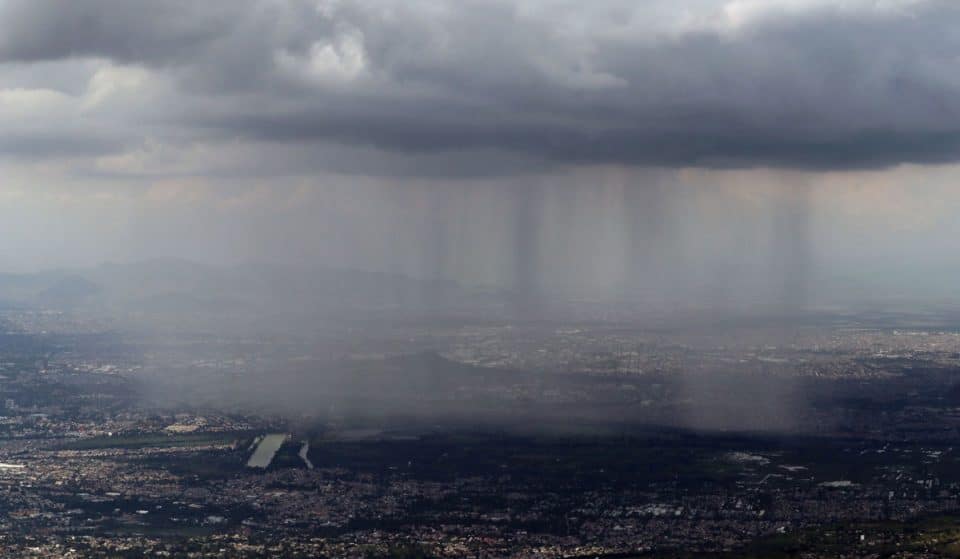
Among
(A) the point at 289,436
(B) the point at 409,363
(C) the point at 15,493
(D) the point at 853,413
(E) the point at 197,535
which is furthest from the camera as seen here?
(B) the point at 409,363

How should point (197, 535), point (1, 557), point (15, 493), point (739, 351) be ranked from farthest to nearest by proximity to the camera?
point (739, 351)
point (15, 493)
point (197, 535)
point (1, 557)

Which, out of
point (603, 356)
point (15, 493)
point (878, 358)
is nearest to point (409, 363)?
point (603, 356)

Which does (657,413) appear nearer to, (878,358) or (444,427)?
(444,427)

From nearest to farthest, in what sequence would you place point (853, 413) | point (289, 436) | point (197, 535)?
1. point (197, 535)
2. point (289, 436)
3. point (853, 413)

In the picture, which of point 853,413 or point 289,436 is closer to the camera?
point 289,436

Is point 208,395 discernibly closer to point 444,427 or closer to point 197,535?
point 444,427

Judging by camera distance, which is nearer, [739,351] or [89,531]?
[89,531]

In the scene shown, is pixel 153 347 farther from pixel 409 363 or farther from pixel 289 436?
pixel 289 436

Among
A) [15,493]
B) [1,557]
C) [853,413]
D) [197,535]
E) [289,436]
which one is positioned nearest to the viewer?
[1,557]

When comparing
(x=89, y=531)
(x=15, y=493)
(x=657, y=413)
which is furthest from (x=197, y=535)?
(x=657, y=413)
